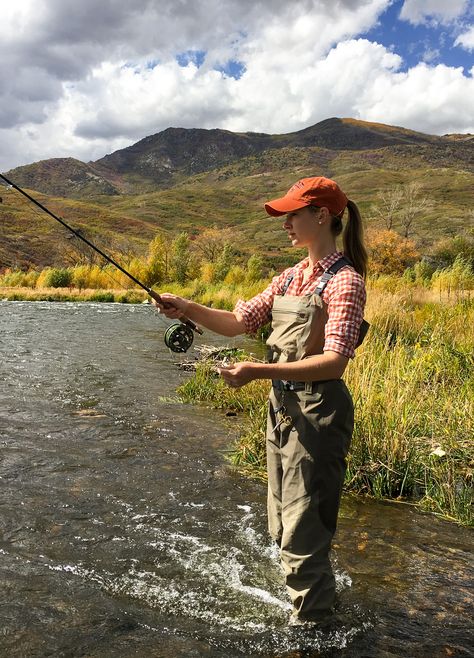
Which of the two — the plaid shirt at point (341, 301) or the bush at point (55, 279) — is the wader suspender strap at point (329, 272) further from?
the bush at point (55, 279)

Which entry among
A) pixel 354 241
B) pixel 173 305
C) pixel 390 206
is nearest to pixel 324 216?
pixel 354 241

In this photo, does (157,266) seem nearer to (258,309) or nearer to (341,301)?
(258,309)

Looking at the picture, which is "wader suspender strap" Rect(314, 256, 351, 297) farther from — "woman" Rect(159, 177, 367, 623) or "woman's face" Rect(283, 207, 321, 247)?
"woman's face" Rect(283, 207, 321, 247)

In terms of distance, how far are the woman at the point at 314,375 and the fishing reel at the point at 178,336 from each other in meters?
0.99

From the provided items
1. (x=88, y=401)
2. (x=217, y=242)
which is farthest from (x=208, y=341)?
(x=217, y=242)

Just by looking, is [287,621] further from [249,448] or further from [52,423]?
[52,423]

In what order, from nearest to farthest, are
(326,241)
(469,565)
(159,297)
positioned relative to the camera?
(326,241) → (159,297) → (469,565)

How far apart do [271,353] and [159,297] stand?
0.82 metres

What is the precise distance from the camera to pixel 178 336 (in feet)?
12.5

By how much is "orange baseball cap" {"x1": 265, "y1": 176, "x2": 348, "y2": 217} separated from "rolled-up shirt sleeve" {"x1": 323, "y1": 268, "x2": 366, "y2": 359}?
35 cm

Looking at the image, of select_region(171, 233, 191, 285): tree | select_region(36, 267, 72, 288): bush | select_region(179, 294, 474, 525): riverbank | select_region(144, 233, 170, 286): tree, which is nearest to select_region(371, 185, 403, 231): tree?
select_region(171, 233, 191, 285): tree

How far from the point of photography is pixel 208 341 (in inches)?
572

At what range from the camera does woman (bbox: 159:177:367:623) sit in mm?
2566

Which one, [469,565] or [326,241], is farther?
[469,565]
